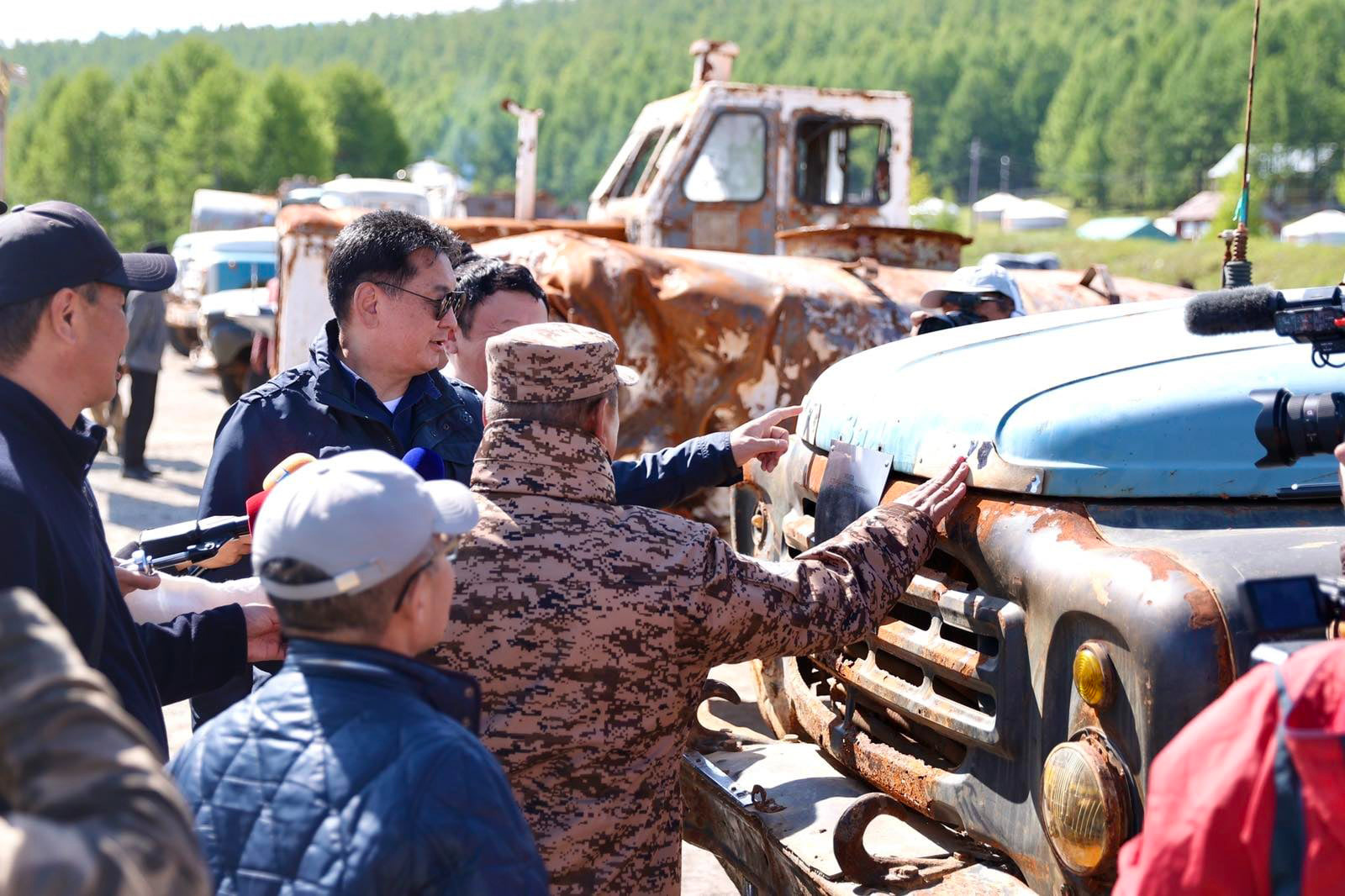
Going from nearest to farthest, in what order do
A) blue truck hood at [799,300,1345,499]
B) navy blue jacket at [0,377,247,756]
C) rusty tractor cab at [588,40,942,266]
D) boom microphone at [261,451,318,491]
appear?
1. navy blue jacket at [0,377,247,756]
2. boom microphone at [261,451,318,491]
3. blue truck hood at [799,300,1345,499]
4. rusty tractor cab at [588,40,942,266]

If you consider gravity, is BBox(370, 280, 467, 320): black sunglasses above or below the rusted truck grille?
above

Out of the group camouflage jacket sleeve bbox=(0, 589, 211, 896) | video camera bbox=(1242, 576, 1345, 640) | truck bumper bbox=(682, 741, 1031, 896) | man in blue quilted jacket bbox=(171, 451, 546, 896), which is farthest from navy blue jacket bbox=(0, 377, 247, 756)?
video camera bbox=(1242, 576, 1345, 640)

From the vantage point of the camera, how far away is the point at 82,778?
1136 millimetres

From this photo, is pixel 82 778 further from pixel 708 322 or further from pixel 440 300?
pixel 708 322

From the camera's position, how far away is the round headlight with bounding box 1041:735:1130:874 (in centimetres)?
234

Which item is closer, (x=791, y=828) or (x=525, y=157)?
(x=791, y=828)

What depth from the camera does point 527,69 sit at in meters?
154

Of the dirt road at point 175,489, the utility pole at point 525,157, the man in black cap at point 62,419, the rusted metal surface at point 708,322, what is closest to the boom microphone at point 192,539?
the man in black cap at point 62,419

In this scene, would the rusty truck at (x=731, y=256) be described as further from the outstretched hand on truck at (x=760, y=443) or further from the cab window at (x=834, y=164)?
the outstretched hand on truck at (x=760, y=443)

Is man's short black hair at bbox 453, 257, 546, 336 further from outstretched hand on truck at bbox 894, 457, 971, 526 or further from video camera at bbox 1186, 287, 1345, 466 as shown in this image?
video camera at bbox 1186, 287, 1345, 466

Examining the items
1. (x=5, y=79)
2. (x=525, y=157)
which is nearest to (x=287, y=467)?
(x=525, y=157)

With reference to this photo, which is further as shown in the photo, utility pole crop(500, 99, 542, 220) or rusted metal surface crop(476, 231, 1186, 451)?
utility pole crop(500, 99, 542, 220)

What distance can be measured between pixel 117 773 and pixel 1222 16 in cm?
11341

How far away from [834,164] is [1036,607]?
7605 mm
